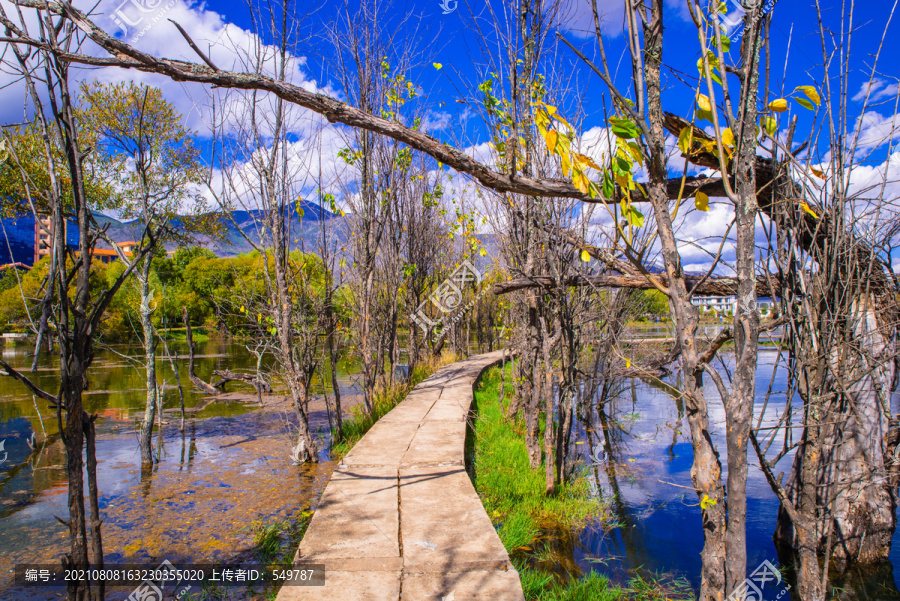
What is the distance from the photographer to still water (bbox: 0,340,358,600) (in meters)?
4.38

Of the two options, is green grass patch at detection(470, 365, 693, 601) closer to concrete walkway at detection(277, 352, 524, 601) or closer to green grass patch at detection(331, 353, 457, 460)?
concrete walkway at detection(277, 352, 524, 601)

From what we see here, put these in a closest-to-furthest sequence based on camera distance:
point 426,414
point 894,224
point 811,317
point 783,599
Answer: point 811,317 → point 894,224 → point 783,599 → point 426,414

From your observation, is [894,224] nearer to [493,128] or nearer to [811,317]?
[811,317]

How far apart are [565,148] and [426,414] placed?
18.5 feet

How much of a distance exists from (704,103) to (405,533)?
9.12 ft

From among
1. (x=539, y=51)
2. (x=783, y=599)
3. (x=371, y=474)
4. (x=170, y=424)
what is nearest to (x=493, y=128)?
(x=539, y=51)

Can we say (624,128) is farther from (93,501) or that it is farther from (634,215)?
(93,501)

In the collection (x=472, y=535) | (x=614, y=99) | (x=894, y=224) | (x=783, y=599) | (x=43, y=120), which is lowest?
(x=783, y=599)

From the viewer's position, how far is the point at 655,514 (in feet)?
17.9

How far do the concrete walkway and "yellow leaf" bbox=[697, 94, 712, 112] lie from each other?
226cm

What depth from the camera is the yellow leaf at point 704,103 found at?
166 cm

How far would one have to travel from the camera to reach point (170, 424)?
9.39m

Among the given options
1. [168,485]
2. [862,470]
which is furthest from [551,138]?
[168,485]

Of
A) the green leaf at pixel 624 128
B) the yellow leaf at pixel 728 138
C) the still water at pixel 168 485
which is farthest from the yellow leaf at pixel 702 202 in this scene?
the still water at pixel 168 485
